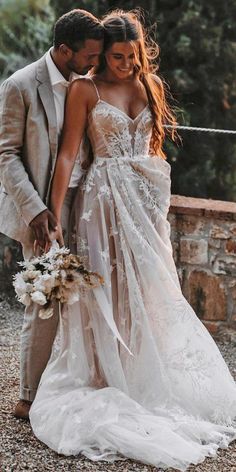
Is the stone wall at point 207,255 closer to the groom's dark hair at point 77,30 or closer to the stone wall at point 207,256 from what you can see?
the stone wall at point 207,256

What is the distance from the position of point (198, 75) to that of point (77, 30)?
3601 millimetres

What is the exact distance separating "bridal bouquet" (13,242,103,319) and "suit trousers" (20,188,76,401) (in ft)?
1.01

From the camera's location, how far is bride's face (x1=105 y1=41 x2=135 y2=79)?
12.3 ft

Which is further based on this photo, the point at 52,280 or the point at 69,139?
the point at 69,139

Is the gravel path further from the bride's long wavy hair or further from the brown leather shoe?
the bride's long wavy hair

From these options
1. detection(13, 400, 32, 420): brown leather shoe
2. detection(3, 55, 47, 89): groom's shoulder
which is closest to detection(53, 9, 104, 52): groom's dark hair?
detection(3, 55, 47, 89): groom's shoulder

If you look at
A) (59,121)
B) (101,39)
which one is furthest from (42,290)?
→ (101,39)

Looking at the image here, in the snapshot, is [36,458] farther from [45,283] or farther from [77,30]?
[77,30]

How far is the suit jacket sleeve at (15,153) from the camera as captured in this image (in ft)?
12.3

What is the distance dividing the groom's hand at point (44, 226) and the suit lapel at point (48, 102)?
0.25 metres

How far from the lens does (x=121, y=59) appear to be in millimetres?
3793

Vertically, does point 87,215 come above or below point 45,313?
above

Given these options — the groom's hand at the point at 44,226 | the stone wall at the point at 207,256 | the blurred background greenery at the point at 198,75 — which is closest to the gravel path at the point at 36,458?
the groom's hand at the point at 44,226

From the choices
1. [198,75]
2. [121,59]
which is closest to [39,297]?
Answer: [121,59]
